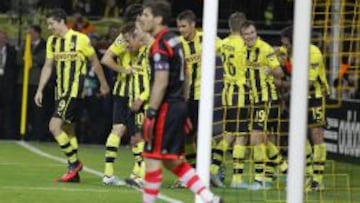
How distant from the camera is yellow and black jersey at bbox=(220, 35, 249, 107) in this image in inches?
641

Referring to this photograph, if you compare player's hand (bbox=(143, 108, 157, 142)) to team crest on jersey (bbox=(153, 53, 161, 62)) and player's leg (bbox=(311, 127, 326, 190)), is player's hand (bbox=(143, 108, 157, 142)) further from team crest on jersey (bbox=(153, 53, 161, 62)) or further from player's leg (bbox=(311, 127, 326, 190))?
player's leg (bbox=(311, 127, 326, 190))

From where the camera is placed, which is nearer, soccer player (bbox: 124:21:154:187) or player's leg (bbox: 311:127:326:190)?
soccer player (bbox: 124:21:154:187)

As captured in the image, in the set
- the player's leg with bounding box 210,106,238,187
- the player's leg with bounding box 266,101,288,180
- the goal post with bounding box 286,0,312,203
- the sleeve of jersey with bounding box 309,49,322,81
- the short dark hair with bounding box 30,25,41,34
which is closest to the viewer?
the goal post with bounding box 286,0,312,203

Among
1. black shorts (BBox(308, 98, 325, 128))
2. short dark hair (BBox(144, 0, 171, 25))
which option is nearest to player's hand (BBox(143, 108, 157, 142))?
short dark hair (BBox(144, 0, 171, 25))

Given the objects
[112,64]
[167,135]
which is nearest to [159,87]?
[167,135]

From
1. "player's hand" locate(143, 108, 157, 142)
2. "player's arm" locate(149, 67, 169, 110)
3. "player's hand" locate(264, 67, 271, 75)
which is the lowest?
"player's hand" locate(143, 108, 157, 142)

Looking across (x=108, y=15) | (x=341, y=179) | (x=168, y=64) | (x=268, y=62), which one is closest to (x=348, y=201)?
(x=268, y=62)

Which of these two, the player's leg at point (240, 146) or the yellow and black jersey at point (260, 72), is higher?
the yellow and black jersey at point (260, 72)

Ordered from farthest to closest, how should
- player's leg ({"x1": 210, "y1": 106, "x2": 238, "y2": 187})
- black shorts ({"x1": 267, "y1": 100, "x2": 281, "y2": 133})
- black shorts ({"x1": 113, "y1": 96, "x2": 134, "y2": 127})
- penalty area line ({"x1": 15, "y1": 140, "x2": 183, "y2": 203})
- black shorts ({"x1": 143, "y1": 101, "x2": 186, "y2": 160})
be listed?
1. black shorts ({"x1": 267, "y1": 100, "x2": 281, "y2": 133})
2. black shorts ({"x1": 113, "y1": 96, "x2": 134, "y2": 127})
3. player's leg ({"x1": 210, "y1": 106, "x2": 238, "y2": 187})
4. penalty area line ({"x1": 15, "y1": 140, "x2": 183, "y2": 203})
5. black shorts ({"x1": 143, "y1": 101, "x2": 186, "y2": 160})

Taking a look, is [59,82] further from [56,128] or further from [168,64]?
[168,64]

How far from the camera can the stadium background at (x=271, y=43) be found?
18.0 m

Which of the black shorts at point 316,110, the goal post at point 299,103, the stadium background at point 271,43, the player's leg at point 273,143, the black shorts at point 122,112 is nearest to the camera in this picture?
the goal post at point 299,103

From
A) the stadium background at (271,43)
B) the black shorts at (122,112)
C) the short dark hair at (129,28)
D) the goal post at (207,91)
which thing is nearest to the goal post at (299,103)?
the goal post at (207,91)

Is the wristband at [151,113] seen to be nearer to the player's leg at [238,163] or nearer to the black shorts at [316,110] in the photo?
the player's leg at [238,163]
